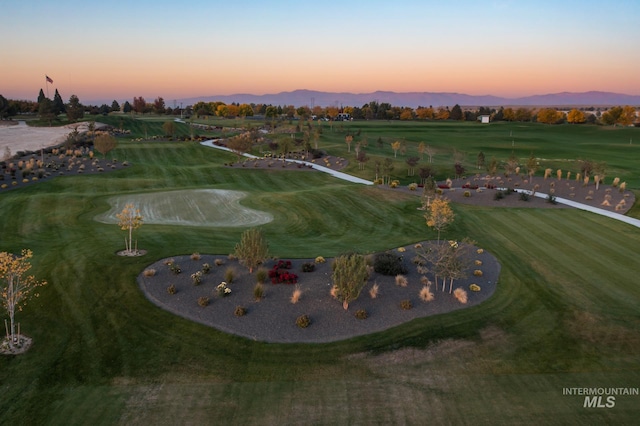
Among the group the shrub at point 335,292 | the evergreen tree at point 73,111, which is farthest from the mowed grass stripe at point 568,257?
the evergreen tree at point 73,111

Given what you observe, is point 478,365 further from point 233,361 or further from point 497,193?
point 497,193

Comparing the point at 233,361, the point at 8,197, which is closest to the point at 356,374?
the point at 233,361

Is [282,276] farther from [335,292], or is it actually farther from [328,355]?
[328,355]

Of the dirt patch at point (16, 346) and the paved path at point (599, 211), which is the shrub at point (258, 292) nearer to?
the dirt patch at point (16, 346)

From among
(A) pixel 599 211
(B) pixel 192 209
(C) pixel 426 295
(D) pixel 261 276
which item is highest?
(A) pixel 599 211

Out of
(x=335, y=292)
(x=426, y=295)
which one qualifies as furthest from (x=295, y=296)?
(x=426, y=295)

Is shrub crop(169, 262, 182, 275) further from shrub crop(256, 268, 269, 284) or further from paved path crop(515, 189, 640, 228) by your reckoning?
paved path crop(515, 189, 640, 228)
